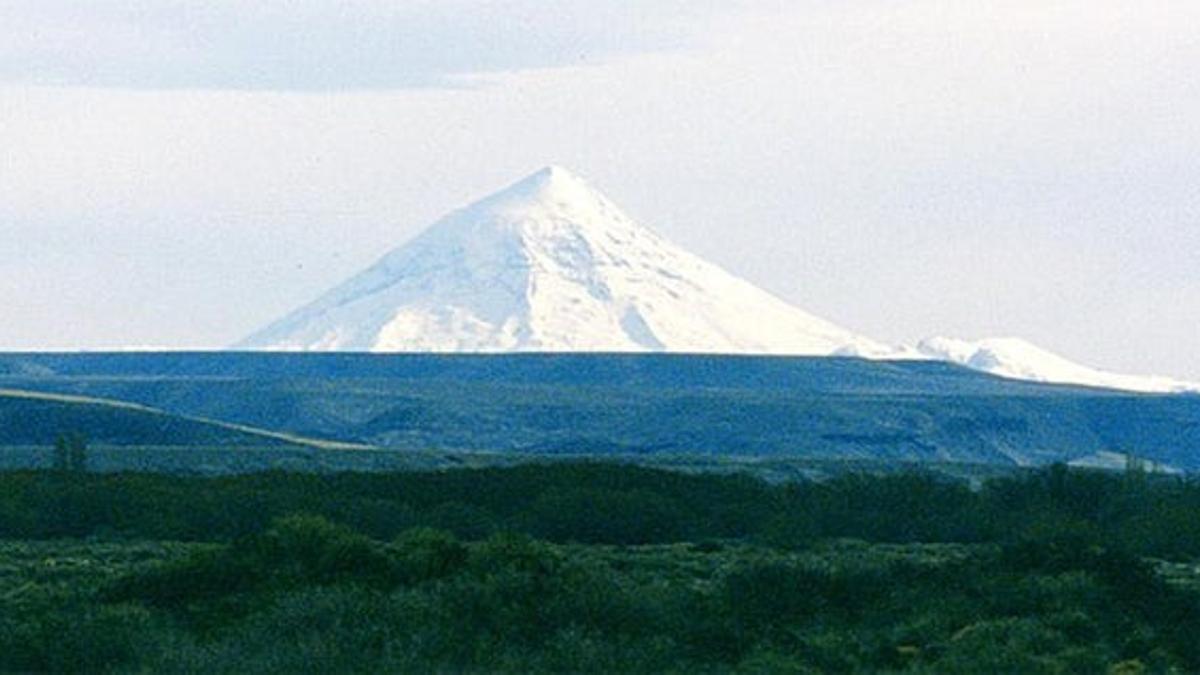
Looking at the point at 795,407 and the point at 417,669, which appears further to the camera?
the point at 795,407

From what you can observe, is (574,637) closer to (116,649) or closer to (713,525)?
(116,649)

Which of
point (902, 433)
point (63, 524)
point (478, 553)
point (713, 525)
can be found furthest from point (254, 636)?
point (902, 433)

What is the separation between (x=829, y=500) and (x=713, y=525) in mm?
7389

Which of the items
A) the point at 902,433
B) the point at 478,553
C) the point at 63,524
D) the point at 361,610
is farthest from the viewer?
the point at 902,433

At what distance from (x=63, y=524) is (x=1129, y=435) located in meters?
131

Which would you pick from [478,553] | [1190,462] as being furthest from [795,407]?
[478,553]

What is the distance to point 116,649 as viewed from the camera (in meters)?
42.8

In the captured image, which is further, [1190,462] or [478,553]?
[1190,462]

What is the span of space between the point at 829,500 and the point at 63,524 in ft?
73.2

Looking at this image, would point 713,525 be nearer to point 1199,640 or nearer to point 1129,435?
point 1199,640

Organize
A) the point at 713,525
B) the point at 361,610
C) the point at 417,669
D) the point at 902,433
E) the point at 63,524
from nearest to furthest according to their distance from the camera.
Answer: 1. the point at 417,669
2. the point at 361,610
3. the point at 63,524
4. the point at 713,525
5. the point at 902,433

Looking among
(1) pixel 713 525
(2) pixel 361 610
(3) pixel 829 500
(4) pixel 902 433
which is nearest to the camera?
(2) pixel 361 610

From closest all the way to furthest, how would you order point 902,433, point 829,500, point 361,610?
point 361,610 → point 829,500 → point 902,433

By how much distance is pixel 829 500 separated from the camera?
88.8m
